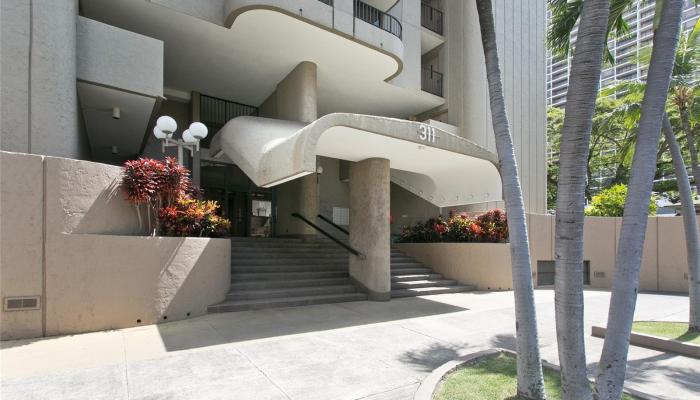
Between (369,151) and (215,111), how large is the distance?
9060mm

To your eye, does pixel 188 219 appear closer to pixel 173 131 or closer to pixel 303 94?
pixel 173 131

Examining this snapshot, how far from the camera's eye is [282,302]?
956cm

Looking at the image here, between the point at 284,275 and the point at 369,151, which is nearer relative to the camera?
the point at 369,151

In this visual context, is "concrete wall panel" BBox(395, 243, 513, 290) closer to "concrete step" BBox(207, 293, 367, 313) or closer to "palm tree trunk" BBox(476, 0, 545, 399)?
"concrete step" BBox(207, 293, 367, 313)

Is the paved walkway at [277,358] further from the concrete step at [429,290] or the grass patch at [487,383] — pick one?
the concrete step at [429,290]

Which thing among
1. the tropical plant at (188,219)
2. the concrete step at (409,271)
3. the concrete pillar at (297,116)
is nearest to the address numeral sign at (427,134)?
the tropical plant at (188,219)

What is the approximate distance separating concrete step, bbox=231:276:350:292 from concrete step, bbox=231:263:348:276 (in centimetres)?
64

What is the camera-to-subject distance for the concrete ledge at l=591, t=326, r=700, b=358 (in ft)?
20.8

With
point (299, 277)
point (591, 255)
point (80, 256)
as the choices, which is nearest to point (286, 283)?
point (299, 277)

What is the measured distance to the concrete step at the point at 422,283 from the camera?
12102 mm

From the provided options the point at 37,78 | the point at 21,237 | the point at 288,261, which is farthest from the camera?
the point at 288,261

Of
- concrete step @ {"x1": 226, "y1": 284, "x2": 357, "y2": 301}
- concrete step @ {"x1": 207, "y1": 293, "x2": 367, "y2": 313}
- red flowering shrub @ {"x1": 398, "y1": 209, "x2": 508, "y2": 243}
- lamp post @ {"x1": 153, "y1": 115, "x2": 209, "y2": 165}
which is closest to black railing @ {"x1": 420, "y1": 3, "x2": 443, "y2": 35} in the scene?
red flowering shrub @ {"x1": 398, "y1": 209, "x2": 508, "y2": 243}

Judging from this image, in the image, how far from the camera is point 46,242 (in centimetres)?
664

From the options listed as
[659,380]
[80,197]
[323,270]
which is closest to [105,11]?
[80,197]
